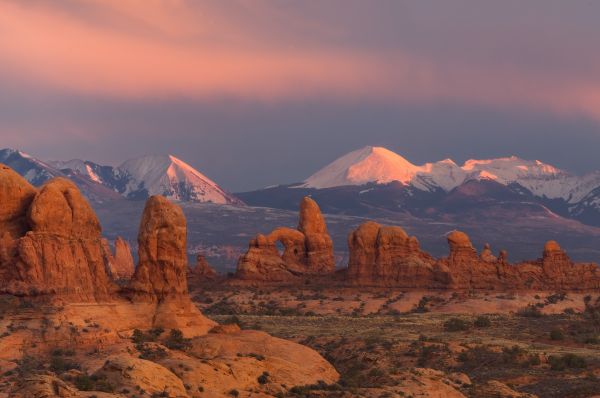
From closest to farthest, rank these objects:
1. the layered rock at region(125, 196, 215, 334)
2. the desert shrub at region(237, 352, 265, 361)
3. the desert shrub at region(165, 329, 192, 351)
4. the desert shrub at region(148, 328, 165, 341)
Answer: the desert shrub at region(237, 352, 265, 361), the desert shrub at region(165, 329, 192, 351), the desert shrub at region(148, 328, 165, 341), the layered rock at region(125, 196, 215, 334)

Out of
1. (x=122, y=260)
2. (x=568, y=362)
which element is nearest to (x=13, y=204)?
(x=568, y=362)

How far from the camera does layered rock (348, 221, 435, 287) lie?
375ft

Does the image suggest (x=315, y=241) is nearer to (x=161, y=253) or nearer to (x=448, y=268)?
(x=448, y=268)

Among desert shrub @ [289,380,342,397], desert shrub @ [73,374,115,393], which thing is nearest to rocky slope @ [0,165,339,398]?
desert shrub @ [289,380,342,397]

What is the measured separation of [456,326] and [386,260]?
96.4 ft

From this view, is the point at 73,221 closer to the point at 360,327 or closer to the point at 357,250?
the point at 360,327

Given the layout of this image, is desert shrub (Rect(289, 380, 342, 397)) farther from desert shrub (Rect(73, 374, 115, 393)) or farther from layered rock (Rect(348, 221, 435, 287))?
layered rock (Rect(348, 221, 435, 287))

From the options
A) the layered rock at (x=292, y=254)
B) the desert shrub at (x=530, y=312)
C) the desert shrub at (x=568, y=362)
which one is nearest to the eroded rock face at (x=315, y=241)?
the layered rock at (x=292, y=254)

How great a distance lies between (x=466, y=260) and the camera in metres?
119

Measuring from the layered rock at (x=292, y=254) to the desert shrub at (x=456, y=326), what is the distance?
114ft

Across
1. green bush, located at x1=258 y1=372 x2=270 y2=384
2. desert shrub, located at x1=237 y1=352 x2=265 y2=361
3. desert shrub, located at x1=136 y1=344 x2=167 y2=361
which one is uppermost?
desert shrub, located at x1=136 y1=344 x2=167 y2=361

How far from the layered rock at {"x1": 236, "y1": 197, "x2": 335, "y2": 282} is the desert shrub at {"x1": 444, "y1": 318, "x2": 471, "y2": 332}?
34.7 meters

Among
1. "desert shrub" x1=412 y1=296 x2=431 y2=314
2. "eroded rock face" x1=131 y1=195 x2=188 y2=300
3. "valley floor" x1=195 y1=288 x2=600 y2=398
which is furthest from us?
"desert shrub" x1=412 y1=296 x2=431 y2=314

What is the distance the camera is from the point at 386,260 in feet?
379
